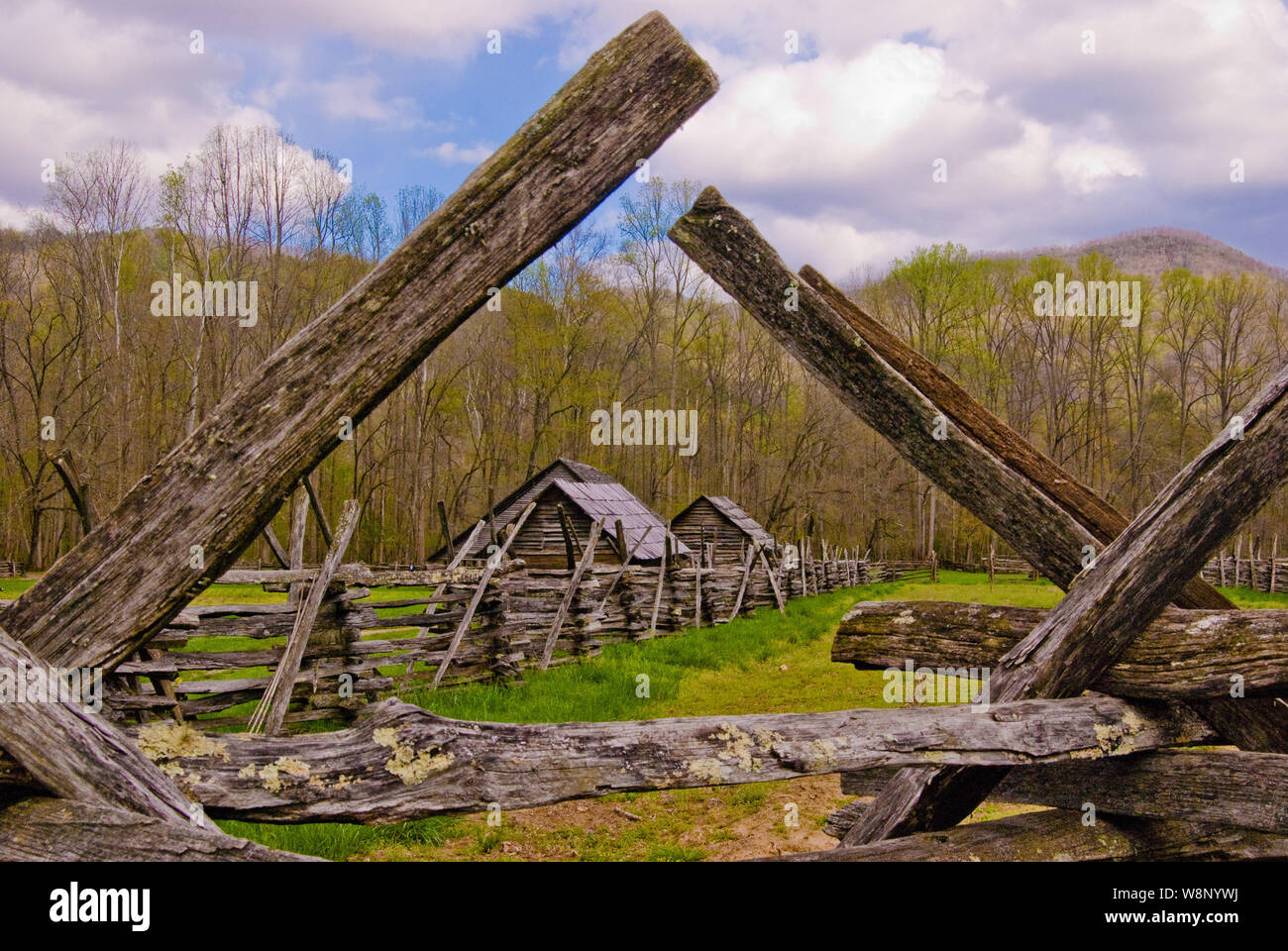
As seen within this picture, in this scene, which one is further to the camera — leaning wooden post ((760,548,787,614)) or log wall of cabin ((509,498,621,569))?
log wall of cabin ((509,498,621,569))

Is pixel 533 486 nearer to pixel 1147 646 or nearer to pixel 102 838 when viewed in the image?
pixel 1147 646

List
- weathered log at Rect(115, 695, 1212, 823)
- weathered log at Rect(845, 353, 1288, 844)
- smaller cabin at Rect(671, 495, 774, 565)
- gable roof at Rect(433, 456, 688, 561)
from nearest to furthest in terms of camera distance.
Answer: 1. weathered log at Rect(115, 695, 1212, 823)
2. weathered log at Rect(845, 353, 1288, 844)
3. gable roof at Rect(433, 456, 688, 561)
4. smaller cabin at Rect(671, 495, 774, 565)

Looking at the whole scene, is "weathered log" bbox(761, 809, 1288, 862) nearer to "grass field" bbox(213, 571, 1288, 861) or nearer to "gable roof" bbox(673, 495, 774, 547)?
"grass field" bbox(213, 571, 1288, 861)

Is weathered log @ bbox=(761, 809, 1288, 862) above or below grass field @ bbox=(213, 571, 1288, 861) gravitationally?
above

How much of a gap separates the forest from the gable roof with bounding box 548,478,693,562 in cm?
787

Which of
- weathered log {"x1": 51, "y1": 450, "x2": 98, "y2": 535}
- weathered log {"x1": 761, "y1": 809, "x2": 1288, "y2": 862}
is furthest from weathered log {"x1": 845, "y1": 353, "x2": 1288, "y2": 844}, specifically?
weathered log {"x1": 51, "y1": 450, "x2": 98, "y2": 535}

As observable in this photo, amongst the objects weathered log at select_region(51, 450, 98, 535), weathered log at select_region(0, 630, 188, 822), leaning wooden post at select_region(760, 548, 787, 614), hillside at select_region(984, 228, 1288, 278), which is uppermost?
hillside at select_region(984, 228, 1288, 278)

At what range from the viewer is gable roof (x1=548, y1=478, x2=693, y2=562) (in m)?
21.0

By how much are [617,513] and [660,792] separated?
15319 mm

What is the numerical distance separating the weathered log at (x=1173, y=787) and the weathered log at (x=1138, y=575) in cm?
42

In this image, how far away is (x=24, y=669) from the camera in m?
1.83

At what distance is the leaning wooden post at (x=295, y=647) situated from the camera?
22.6ft

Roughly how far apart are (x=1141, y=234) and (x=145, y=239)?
97.9m
